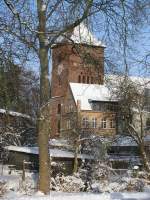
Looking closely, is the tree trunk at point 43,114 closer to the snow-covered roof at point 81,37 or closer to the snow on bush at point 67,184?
the snow-covered roof at point 81,37

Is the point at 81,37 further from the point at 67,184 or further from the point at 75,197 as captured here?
the point at 67,184

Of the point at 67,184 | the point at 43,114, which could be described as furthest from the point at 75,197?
the point at 43,114

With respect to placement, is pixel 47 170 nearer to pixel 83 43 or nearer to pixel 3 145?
pixel 83 43

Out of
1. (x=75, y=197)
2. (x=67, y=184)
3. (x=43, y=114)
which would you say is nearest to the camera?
(x=75, y=197)

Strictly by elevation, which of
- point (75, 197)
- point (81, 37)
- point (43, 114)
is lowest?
point (75, 197)

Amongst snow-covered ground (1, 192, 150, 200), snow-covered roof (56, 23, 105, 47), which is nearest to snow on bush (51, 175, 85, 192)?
snow-covered ground (1, 192, 150, 200)

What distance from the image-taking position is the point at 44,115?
1808 centimetres

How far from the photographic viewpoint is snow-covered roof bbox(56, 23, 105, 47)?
57.8 feet

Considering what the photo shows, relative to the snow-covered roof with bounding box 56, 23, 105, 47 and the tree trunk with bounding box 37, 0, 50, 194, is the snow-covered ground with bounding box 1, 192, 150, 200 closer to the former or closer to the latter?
the tree trunk with bounding box 37, 0, 50, 194

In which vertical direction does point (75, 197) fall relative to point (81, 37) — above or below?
below

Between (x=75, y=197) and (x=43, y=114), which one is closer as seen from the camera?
(x=75, y=197)

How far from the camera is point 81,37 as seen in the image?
18.1 m

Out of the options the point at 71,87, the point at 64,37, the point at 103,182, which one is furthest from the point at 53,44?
the point at 71,87

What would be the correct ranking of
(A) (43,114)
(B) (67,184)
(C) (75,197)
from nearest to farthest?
(C) (75,197)
(A) (43,114)
(B) (67,184)
